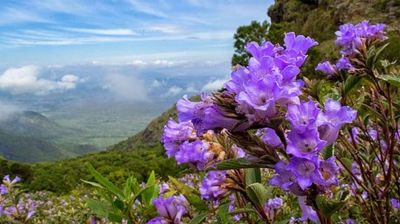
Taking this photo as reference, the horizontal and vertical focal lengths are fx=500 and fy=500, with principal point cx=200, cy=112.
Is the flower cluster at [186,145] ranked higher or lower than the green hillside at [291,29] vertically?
higher

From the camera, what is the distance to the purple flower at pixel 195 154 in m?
1.75

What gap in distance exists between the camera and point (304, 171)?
1.12m

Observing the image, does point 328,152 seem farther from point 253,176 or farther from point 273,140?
point 253,176

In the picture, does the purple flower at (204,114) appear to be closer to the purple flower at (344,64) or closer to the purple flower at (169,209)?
the purple flower at (169,209)

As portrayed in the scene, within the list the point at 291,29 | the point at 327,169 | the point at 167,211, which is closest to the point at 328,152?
the point at 327,169

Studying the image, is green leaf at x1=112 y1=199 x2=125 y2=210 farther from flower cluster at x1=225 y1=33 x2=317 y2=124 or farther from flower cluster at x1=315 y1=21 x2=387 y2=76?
flower cluster at x1=315 y1=21 x2=387 y2=76

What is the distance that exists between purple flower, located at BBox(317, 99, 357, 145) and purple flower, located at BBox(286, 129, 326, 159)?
0.20 feet

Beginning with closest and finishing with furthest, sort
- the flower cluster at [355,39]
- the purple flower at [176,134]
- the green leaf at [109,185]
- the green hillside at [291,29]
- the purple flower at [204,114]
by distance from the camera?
1. the purple flower at [204,114]
2. the green leaf at [109,185]
3. the purple flower at [176,134]
4. the flower cluster at [355,39]
5. the green hillside at [291,29]

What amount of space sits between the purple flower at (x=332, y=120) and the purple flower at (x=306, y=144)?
60 millimetres

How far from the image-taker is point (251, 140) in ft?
4.04

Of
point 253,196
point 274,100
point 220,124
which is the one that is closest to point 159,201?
point 253,196

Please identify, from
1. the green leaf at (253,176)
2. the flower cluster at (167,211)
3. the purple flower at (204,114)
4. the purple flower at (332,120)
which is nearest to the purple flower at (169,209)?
the flower cluster at (167,211)

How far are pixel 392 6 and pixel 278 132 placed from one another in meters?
34.7

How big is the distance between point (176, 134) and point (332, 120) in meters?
0.79
